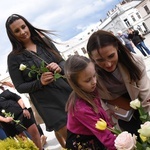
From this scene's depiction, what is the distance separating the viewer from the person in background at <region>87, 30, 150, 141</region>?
255cm

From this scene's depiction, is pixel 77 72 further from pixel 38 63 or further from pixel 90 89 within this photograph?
pixel 38 63

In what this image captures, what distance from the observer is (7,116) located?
4.53 m

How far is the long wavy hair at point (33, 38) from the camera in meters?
3.19

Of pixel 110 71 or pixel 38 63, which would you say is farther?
pixel 38 63

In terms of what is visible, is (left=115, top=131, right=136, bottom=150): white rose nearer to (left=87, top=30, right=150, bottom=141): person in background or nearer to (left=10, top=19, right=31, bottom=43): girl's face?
(left=87, top=30, right=150, bottom=141): person in background

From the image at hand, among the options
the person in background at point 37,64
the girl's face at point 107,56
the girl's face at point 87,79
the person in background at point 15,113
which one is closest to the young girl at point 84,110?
the girl's face at point 87,79

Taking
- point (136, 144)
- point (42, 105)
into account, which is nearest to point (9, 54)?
point (42, 105)

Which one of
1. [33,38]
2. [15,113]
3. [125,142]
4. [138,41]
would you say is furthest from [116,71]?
[138,41]

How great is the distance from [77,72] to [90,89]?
14cm

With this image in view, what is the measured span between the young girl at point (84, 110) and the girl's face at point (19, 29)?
808 millimetres

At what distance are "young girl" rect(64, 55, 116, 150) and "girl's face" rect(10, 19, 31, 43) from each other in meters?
0.81

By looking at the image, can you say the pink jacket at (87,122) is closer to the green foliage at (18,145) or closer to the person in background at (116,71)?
the person in background at (116,71)

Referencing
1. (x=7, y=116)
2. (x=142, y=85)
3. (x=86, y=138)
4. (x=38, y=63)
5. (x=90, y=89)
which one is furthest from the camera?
(x=7, y=116)

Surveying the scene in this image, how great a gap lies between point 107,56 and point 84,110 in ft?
1.43
